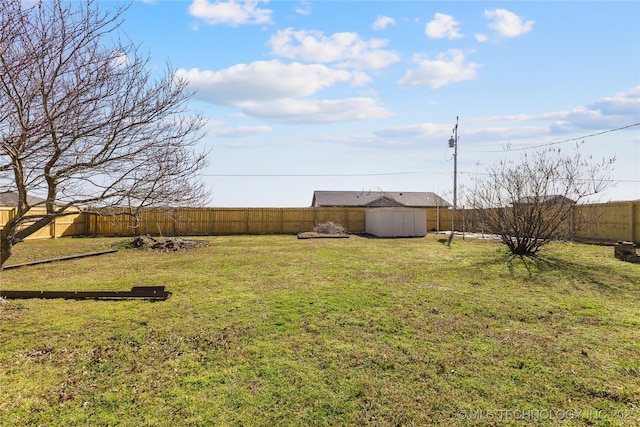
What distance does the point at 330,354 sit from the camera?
161 inches

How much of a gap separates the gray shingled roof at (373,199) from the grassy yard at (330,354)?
29972 mm

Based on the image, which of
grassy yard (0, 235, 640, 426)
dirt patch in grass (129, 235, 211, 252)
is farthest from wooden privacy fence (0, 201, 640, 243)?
grassy yard (0, 235, 640, 426)

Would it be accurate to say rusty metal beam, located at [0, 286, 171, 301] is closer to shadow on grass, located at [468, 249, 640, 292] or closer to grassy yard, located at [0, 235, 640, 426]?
grassy yard, located at [0, 235, 640, 426]

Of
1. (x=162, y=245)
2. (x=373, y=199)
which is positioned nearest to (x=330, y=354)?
(x=162, y=245)

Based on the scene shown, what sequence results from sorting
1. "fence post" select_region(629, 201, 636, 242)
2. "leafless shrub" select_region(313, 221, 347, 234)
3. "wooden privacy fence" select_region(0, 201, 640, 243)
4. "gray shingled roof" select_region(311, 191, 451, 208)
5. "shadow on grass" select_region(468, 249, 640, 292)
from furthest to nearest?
"gray shingled roof" select_region(311, 191, 451, 208) → "leafless shrub" select_region(313, 221, 347, 234) → "wooden privacy fence" select_region(0, 201, 640, 243) → "fence post" select_region(629, 201, 636, 242) → "shadow on grass" select_region(468, 249, 640, 292)

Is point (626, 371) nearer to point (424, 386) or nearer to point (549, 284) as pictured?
point (424, 386)

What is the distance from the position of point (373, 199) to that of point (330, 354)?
1425 inches

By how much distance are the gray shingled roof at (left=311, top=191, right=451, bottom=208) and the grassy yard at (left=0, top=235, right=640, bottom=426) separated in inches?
1180

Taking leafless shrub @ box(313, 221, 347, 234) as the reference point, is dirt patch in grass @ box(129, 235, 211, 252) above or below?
below

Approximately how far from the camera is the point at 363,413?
9.78 feet

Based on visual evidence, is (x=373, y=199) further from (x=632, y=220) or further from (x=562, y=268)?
(x=562, y=268)

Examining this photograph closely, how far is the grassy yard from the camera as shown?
9.93 feet

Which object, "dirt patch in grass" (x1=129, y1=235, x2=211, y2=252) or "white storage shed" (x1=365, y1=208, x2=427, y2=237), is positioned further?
"white storage shed" (x1=365, y1=208, x2=427, y2=237)

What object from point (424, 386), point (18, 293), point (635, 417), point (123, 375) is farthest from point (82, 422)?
point (18, 293)
